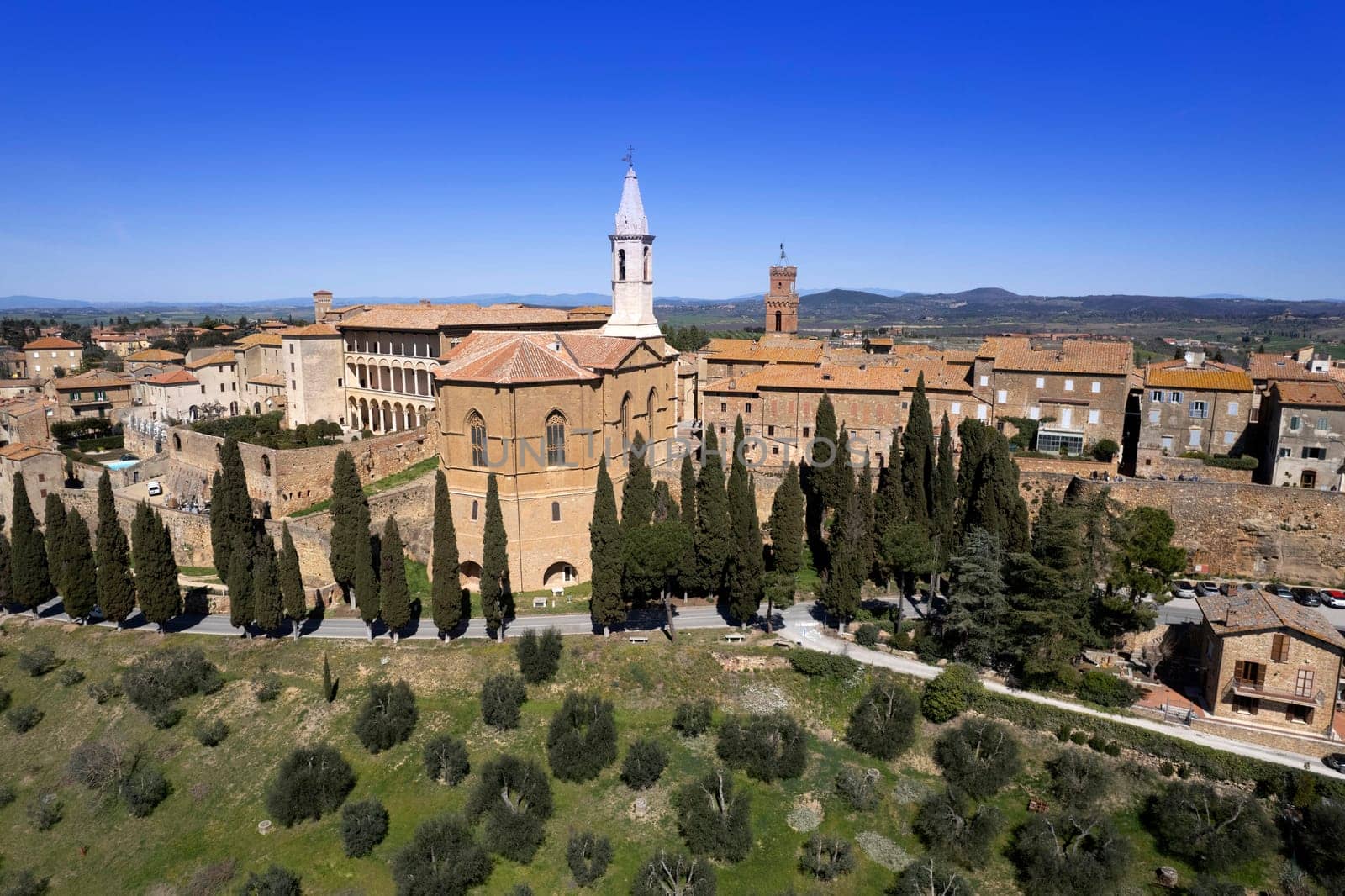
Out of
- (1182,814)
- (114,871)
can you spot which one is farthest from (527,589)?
(1182,814)

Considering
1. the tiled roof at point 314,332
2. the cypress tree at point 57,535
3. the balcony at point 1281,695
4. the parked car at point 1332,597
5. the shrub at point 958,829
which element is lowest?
the shrub at point 958,829

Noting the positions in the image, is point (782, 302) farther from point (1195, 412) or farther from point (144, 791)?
point (144, 791)

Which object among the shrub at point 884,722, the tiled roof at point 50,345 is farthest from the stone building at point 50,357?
the shrub at point 884,722

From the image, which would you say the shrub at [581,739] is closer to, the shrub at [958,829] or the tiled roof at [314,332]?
the shrub at [958,829]

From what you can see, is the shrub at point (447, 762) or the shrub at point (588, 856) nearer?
the shrub at point (588, 856)

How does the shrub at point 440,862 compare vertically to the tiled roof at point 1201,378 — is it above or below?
below

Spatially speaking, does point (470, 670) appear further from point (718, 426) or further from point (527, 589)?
point (718, 426)

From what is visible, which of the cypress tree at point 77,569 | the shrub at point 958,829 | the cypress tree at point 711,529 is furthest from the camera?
the cypress tree at point 77,569
